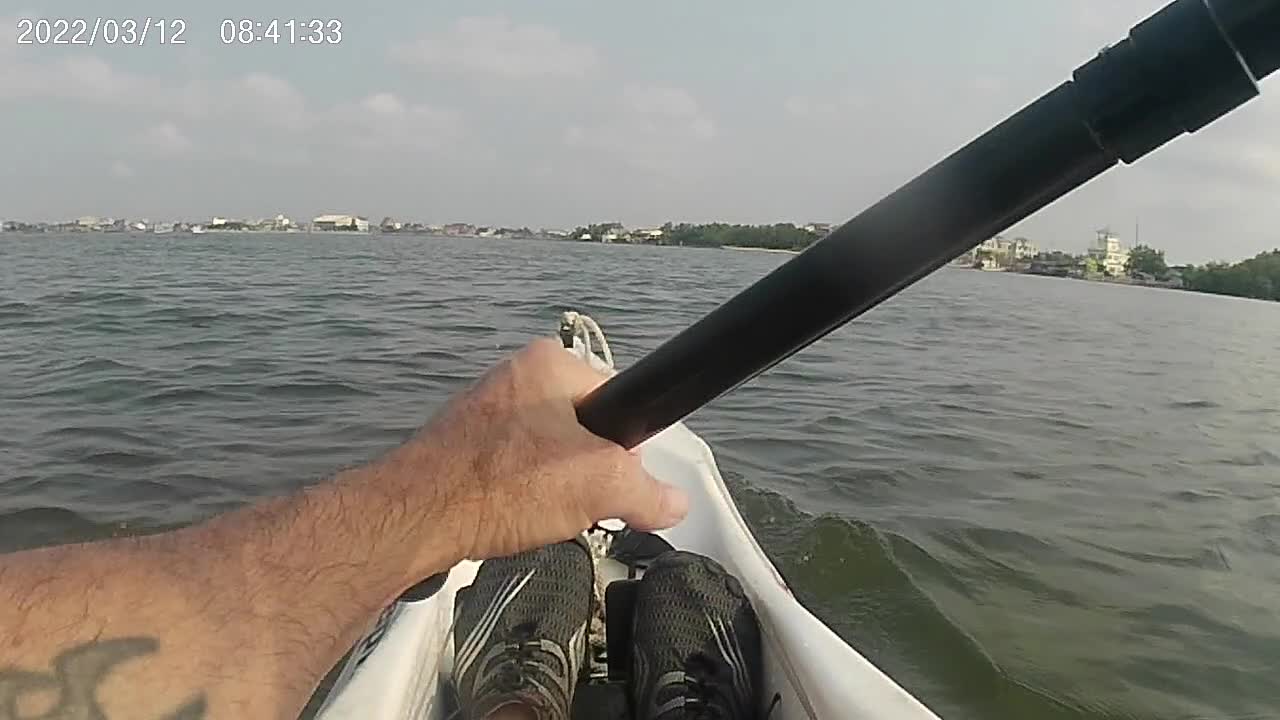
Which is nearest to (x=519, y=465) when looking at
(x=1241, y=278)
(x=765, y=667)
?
(x=765, y=667)

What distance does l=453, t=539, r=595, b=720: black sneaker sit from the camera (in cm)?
202

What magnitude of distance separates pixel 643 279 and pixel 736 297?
79.5 feet

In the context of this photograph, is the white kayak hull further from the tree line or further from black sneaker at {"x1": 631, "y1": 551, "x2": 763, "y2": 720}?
the tree line

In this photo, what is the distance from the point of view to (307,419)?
7312 millimetres

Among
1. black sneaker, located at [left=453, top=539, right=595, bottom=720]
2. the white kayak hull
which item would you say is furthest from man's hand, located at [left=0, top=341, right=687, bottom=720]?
black sneaker, located at [left=453, top=539, right=595, bottom=720]

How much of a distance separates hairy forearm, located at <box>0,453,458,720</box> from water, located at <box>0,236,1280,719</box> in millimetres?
2175

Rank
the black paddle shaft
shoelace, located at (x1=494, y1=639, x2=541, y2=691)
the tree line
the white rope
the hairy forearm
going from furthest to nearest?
the tree line, the white rope, shoelace, located at (x1=494, y1=639, x2=541, y2=691), the hairy forearm, the black paddle shaft

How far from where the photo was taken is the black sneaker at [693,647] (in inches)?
81.5

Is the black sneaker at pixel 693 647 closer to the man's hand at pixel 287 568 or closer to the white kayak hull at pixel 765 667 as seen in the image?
the white kayak hull at pixel 765 667

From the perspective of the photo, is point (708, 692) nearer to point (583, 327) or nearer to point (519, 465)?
point (519, 465)

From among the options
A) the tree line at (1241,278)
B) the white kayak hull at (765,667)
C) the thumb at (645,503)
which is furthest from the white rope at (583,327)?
the tree line at (1241,278)

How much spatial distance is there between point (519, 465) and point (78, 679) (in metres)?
0.51

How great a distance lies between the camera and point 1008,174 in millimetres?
612

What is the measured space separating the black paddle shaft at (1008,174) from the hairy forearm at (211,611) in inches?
15.7
